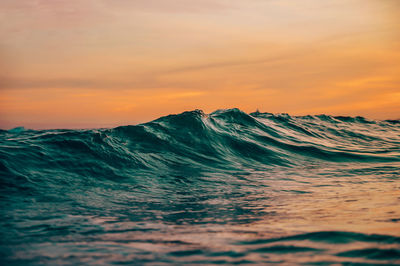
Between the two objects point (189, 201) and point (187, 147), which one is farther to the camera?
point (187, 147)

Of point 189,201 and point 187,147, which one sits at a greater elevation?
point 187,147

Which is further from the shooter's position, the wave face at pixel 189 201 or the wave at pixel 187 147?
the wave at pixel 187 147

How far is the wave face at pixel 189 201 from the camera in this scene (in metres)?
2.88

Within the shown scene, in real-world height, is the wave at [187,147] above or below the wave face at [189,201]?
above

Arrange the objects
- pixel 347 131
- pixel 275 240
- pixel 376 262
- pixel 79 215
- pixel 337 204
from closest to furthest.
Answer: pixel 376 262 → pixel 275 240 → pixel 79 215 → pixel 337 204 → pixel 347 131

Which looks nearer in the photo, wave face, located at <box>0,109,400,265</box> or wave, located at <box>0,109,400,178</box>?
wave face, located at <box>0,109,400,265</box>

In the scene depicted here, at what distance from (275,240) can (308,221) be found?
2.61ft

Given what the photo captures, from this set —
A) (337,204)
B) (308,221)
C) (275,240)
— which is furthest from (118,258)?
(337,204)

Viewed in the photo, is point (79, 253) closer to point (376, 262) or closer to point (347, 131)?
point (376, 262)

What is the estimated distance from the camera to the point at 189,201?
16.9 ft

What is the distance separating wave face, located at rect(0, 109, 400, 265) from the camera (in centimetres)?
288

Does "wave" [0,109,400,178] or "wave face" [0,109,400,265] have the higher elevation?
"wave" [0,109,400,178]

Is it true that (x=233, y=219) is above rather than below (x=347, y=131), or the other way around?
below

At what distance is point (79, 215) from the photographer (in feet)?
14.1
